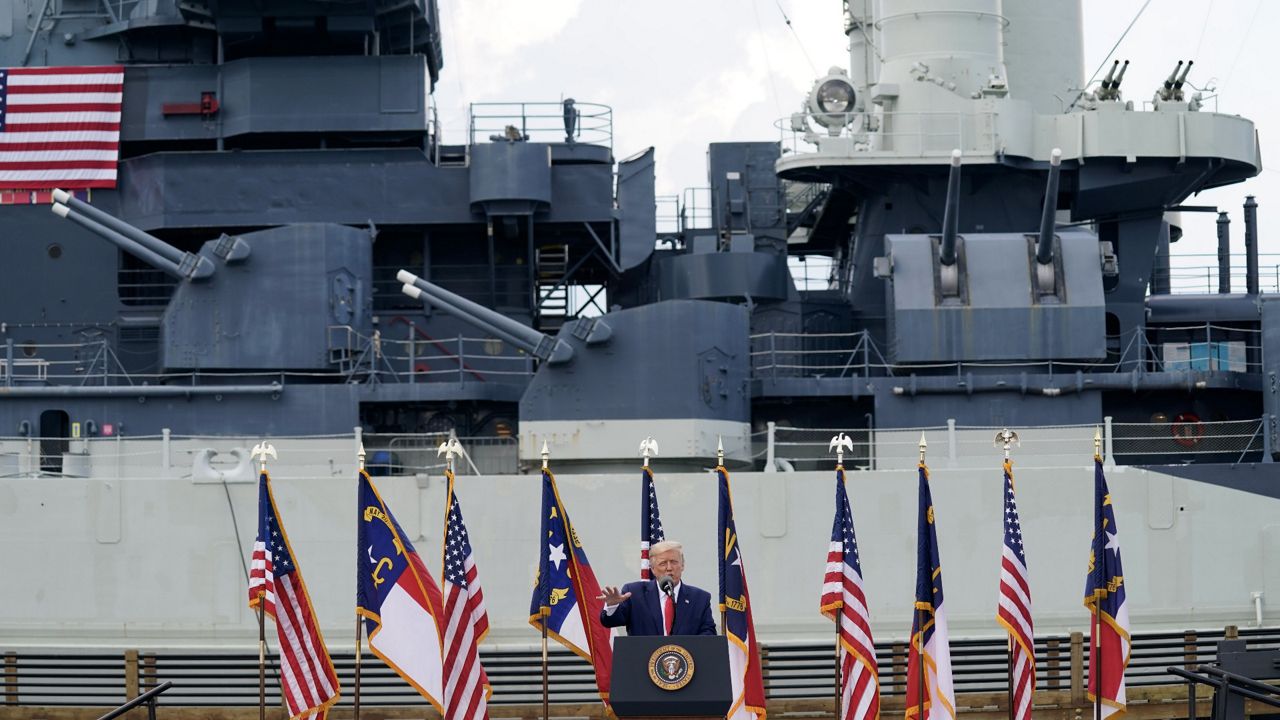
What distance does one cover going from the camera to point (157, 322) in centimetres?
2088

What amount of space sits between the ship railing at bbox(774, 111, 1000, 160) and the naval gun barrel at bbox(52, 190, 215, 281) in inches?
245

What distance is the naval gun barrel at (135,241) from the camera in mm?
19422

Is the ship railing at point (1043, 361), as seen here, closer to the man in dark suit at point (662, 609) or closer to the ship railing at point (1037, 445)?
the ship railing at point (1037, 445)

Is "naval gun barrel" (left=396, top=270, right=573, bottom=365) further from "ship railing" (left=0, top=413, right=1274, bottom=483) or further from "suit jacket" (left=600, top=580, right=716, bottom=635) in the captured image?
"suit jacket" (left=600, top=580, right=716, bottom=635)

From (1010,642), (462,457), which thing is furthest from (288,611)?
(1010,642)

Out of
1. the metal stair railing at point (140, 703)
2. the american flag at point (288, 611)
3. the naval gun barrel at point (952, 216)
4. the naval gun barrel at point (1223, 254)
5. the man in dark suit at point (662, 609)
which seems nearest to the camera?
the man in dark suit at point (662, 609)

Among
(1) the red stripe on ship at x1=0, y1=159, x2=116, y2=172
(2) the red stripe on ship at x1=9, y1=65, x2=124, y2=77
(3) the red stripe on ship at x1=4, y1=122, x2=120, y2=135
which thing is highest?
(2) the red stripe on ship at x1=9, y1=65, x2=124, y2=77

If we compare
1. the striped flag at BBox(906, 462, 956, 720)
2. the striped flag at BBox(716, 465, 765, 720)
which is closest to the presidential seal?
the striped flag at BBox(716, 465, 765, 720)

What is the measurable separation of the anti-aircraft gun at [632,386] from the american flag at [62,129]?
4797 millimetres

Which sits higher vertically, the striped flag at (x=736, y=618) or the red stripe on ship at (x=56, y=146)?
the red stripe on ship at (x=56, y=146)

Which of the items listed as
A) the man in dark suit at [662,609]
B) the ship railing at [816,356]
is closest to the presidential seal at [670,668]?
the man in dark suit at [662,609]

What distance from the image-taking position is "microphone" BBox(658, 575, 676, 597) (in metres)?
11.1

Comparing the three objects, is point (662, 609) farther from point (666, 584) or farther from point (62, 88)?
point (62, 88)

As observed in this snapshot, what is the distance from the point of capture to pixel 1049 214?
62.2 feet
